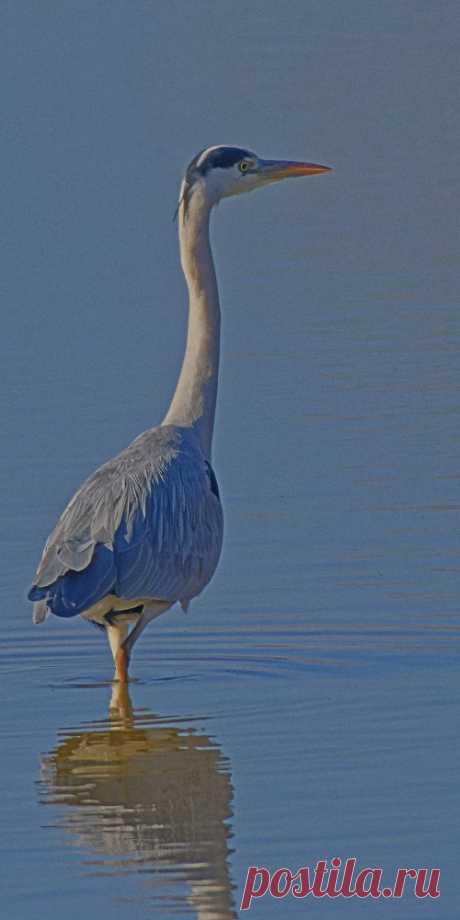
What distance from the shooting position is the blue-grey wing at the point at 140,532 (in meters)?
9.18

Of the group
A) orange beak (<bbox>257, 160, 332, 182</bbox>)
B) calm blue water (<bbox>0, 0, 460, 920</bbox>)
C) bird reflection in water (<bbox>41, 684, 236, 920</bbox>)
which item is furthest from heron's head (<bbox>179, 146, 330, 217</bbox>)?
bird reflection in water (<bbox>41, 684, 236, 920</bbox>)

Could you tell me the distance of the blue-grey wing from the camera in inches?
361

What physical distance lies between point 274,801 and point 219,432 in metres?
5.09

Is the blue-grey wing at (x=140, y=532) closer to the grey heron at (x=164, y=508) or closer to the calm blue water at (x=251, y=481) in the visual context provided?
the grey heron at (x=164, y=508)

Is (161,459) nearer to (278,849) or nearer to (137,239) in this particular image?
(278,849)

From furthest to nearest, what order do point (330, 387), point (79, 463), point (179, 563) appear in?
point (330, 387), point (79, 463), point (179, 563)

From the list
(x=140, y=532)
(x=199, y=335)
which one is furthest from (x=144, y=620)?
(x=199, y=335)

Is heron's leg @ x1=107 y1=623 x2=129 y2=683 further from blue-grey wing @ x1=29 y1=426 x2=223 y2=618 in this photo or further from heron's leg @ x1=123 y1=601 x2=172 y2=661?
blue-grey wing @ x1=29 y1=426 x2=223 y2=618

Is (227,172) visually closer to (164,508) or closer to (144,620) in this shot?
(164,508)

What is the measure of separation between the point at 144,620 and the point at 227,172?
2174mm

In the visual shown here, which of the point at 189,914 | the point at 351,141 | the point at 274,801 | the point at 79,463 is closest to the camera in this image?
the point at 189,914

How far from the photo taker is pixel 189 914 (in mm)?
7031

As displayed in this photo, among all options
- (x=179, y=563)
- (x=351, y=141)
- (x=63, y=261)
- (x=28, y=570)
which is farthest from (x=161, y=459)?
(x=351, y=141)

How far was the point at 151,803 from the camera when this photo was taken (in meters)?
8.33
